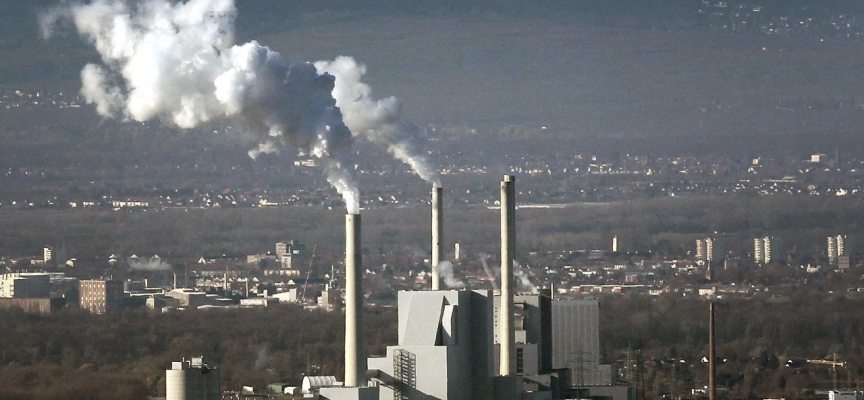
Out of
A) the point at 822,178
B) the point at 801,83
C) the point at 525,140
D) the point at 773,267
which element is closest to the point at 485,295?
the point at 773,267

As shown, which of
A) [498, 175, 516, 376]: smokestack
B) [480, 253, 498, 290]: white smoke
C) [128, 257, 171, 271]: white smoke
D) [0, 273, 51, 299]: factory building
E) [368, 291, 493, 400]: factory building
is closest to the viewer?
[368, 291, 493, 400]: factory building

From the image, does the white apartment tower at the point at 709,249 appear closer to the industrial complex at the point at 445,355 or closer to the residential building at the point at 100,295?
the residential building at the point at 100,295

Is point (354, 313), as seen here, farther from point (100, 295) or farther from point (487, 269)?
point (100, 295)

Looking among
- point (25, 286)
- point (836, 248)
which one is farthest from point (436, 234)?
point (836, 248)

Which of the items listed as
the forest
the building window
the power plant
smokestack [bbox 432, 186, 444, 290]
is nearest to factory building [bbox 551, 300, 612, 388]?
smokestack [bbox 432, 186, 444, 290]

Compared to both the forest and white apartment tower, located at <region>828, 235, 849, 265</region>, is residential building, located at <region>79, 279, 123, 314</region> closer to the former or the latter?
the forest

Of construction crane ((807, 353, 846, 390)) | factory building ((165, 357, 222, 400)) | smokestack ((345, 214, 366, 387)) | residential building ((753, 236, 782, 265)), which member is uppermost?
residential building ((753, 236, 782, 265))
